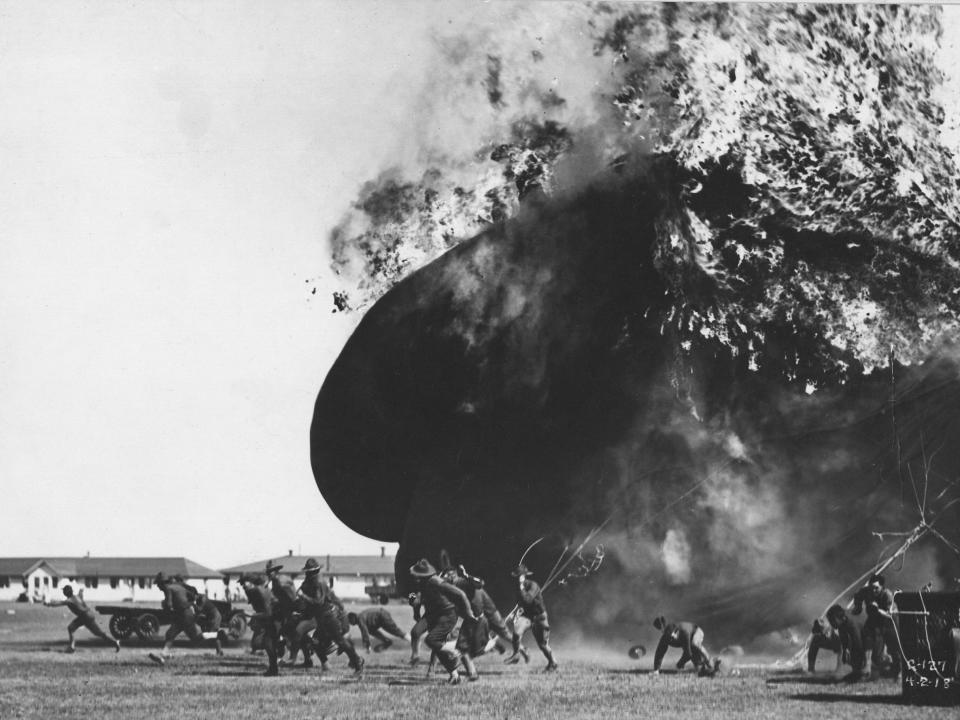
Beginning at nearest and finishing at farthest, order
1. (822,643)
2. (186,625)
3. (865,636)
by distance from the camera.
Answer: (186,625)
(865,636)
(822,643)

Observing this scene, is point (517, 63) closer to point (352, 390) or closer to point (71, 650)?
point (352, 390)

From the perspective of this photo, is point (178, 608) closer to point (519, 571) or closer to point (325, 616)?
point (325, 616)

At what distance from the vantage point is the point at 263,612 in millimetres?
Answer: 11023

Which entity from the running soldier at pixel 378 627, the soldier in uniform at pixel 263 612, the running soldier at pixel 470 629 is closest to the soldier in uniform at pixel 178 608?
the soldier in uniform at pixel 263 612

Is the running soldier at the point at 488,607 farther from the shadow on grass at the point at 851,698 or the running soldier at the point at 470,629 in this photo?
the shadow on grass at the point at 851,698

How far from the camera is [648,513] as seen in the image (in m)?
11.9

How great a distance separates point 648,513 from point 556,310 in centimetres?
234

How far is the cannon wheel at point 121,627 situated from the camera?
1088cm

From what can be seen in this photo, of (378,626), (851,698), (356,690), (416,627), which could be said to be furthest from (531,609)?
(851,698)

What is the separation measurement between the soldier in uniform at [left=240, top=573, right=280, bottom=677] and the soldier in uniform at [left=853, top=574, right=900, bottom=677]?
228 inches

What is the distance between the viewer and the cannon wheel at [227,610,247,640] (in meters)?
11.1

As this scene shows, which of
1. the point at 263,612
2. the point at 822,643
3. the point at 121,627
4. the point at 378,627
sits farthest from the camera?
the point at 822,643

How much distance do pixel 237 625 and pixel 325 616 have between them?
3.03ft

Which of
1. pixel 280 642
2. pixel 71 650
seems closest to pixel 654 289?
pixel 280 642
